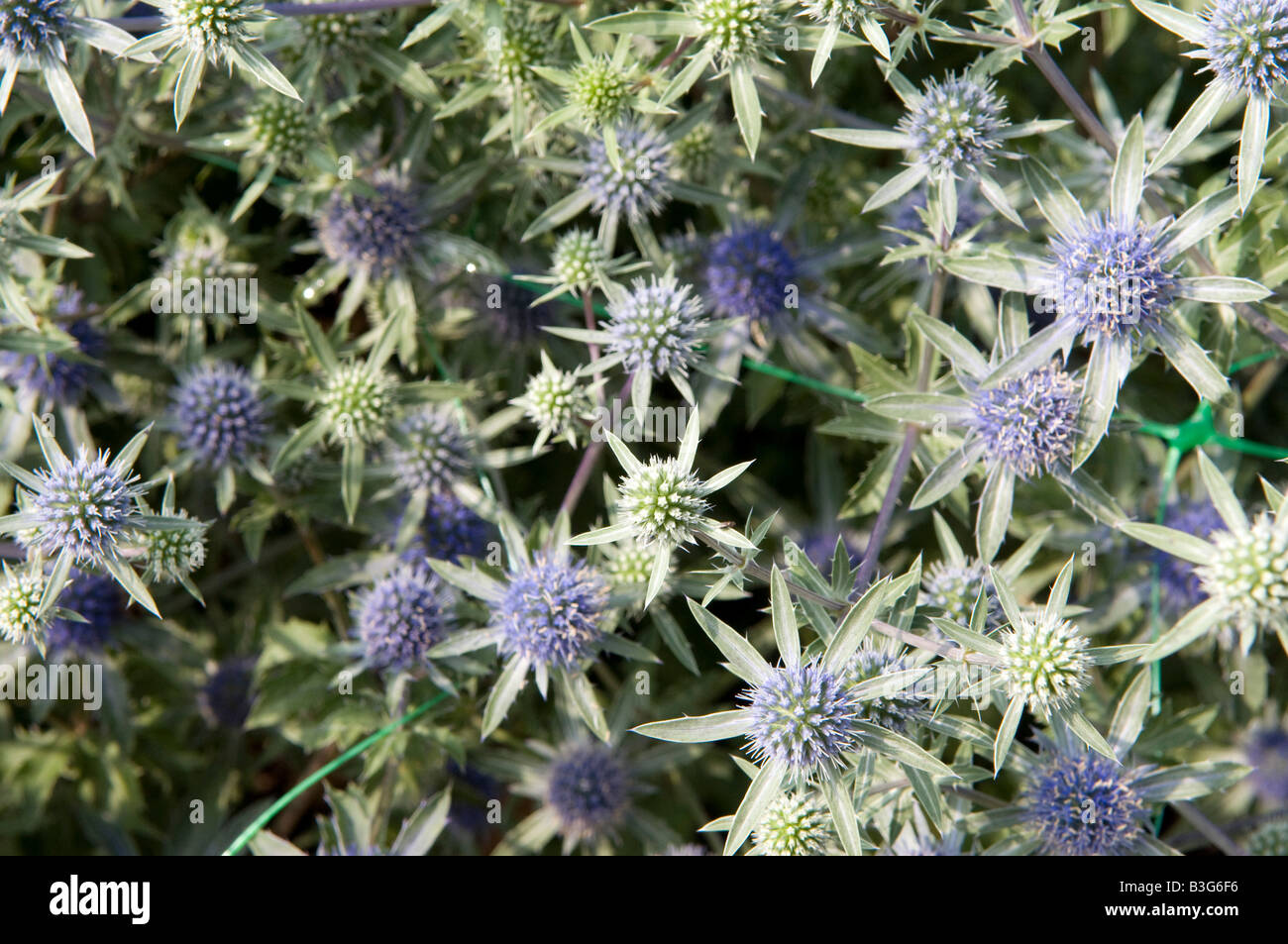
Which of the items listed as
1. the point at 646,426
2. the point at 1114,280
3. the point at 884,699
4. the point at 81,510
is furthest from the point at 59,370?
the point at 1114,280

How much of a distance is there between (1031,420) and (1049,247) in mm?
439

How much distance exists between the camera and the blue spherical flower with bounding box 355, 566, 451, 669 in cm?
255

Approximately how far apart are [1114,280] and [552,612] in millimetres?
1372

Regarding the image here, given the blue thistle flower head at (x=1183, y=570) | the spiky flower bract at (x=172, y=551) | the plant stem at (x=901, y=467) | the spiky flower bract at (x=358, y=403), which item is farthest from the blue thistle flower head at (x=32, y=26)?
the blue thistle flower head at (x=1183, y=570)

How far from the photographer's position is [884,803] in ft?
7.46

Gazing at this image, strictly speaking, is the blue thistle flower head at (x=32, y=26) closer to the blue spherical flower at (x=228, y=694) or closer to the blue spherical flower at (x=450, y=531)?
Result: the blue spherical flower at (x=450, y=531)

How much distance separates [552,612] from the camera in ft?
7.59

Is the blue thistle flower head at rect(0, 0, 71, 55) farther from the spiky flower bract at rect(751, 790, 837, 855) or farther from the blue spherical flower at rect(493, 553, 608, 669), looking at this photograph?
the spiky flower bract at rect(751, 790, 837, 855)

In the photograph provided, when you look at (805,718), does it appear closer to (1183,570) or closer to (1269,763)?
(1183,570)

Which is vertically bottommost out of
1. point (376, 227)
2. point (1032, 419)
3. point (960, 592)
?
point (960, 592)

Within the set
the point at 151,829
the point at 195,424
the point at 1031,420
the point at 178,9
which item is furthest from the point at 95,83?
the point at 1031,420

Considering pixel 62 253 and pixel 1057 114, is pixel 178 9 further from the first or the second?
pixel 1057 114

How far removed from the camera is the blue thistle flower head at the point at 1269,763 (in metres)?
2.96

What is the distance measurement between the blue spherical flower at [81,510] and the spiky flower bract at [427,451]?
26.5 inches
